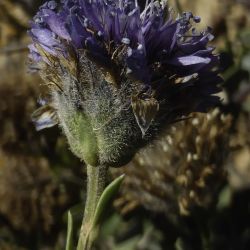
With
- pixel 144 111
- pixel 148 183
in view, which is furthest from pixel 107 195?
pixel 148 183

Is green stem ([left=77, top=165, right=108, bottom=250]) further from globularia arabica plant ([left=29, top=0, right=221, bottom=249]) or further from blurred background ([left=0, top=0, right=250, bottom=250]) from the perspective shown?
blurred background ([left=0, top=0, right=250, bottom=250])

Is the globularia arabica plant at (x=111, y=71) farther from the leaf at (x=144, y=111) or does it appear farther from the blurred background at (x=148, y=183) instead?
the blurred background at (x=148, y=183)

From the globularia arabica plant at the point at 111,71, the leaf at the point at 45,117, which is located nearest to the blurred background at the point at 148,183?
the leaf at the point at 45,117

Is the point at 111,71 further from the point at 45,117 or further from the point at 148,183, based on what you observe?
the point at 148,183

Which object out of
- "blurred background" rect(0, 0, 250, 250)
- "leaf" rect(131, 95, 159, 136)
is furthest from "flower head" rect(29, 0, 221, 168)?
"blurred background" rect(0, 0, 250, 250)

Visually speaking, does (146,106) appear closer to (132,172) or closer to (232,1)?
(132,172)

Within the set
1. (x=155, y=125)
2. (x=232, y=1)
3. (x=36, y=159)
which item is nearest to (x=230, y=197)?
(x=36, y=159)
